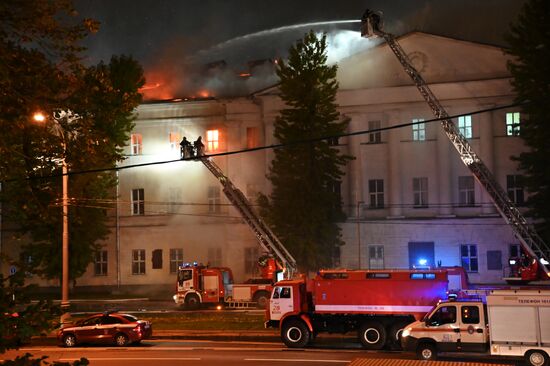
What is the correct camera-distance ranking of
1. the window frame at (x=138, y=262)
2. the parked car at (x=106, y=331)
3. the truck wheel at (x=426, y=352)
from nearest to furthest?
1. the truck wheel at (x=426, y=352)
2. the parked car at (x=106, y=331)
3. the window frame at (x=138, y=262)

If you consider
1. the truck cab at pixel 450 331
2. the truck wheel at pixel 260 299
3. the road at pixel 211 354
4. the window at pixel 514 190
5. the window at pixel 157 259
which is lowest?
the road at pixel 211 354

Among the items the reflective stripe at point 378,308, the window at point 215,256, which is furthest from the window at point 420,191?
the reflective stripe at point 378,308

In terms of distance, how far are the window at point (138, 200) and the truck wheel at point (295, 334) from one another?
100 feet

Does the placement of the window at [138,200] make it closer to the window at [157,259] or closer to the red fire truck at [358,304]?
the window at [157,259]

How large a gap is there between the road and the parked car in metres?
0.34

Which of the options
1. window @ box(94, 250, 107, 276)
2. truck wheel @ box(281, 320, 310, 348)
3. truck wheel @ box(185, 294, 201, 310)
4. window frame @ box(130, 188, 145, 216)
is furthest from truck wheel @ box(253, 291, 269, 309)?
window @ box(94, 250, 107, 276)

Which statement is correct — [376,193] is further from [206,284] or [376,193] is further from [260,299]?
[206,284]

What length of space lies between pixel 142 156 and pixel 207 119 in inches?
234

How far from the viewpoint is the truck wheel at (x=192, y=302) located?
37562 mm

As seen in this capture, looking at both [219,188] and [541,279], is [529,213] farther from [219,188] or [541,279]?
[219,188]

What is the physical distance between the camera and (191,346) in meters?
24.5

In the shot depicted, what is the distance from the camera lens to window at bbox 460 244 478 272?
44312 mm

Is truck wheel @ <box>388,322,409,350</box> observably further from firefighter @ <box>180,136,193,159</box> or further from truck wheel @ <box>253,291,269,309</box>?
firefighter @ <box>180,136,193,159</box>

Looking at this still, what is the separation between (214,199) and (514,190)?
70.6ft
